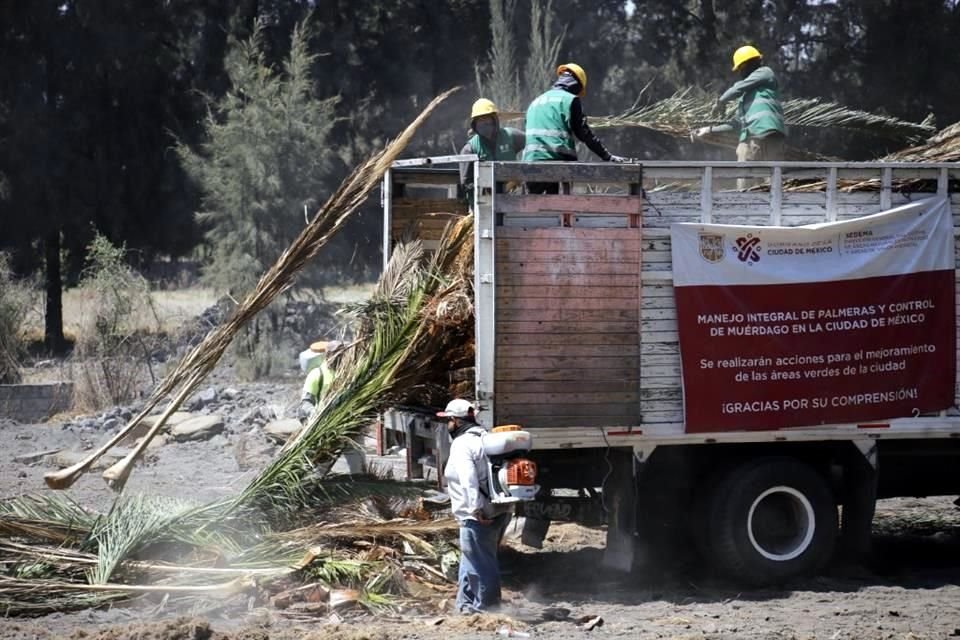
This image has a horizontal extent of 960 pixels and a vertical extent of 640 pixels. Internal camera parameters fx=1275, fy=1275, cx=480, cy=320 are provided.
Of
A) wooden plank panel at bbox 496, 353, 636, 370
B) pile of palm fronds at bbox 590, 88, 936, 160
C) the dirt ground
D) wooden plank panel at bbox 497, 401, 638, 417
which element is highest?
pile of palm fronds at bbox 590, 88, 936, 160

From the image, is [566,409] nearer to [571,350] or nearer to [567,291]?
[571,350]

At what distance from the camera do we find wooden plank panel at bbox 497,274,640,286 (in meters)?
8.17

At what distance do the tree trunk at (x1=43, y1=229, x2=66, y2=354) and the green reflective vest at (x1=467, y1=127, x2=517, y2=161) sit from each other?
17144 millimetres

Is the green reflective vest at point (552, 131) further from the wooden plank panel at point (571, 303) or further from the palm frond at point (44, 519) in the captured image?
the palm frond at point (44, 519)

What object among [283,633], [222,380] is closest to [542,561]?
[283,633]

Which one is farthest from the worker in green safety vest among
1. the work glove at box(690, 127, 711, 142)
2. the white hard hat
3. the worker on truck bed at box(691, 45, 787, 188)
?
the worker on truck bed at box(691, 45, 787, 188)

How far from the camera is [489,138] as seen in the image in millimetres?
9969

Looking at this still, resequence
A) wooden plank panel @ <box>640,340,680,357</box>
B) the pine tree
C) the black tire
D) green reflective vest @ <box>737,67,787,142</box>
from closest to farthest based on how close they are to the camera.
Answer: wooden plank panel @ <box>640,340,680,357</box> < the black tire < green reflective vest @ <box>737,67,787,142</box> < the pine tree

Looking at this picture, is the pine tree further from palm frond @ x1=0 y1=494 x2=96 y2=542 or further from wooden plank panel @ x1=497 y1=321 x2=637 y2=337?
wooden plank panel @ x1=497 y1=321 x2=637 y2=337

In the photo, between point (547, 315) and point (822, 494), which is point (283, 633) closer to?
point (547, 315)

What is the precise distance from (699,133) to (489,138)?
1955 mm

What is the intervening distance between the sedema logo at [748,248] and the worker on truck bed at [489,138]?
2118 millimetres

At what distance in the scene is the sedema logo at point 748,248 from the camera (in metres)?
8.63

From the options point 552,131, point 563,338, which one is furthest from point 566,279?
point 552,131
